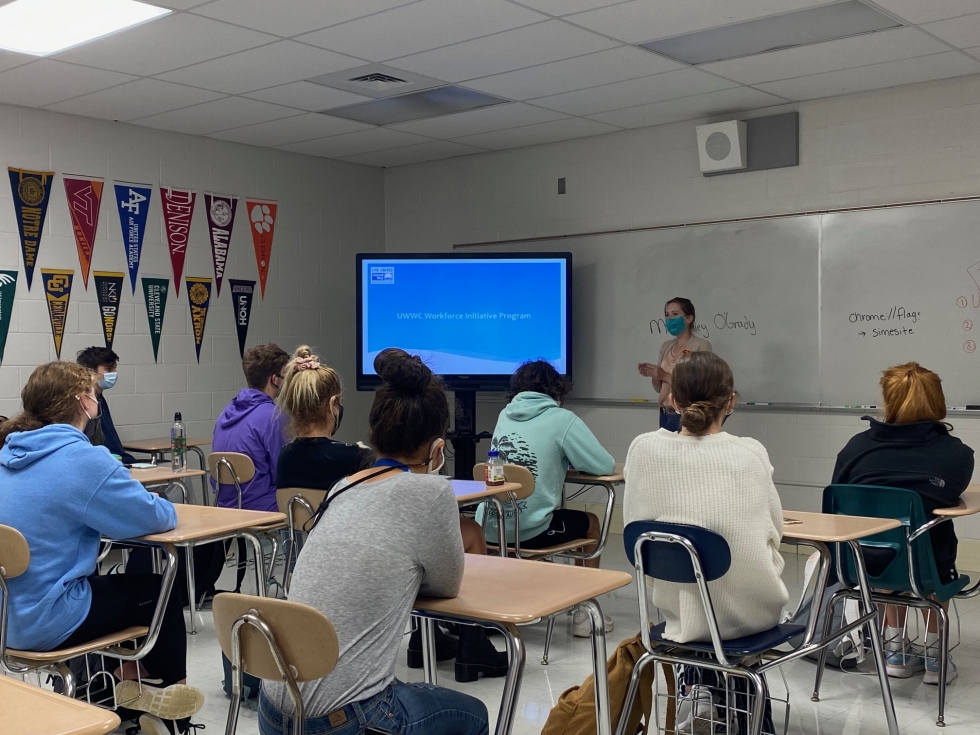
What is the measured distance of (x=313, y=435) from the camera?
354cm

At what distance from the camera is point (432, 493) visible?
1988 mm

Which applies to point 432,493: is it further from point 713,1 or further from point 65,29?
point 65,29

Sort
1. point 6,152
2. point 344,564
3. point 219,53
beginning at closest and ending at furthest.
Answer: point 344,564, point 219,53, point 6,152

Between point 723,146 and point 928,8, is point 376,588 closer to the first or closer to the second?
point 928,8

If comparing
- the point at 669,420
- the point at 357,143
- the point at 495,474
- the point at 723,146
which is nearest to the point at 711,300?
the point at 669,420

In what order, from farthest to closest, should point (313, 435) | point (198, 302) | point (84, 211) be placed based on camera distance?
point (198, 302) → point (84, 211) → point (313, 435)

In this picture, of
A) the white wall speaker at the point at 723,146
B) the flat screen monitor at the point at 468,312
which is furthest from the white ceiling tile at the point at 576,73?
the flat screen monitor at the point at 468,312

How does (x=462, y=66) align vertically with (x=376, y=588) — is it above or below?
above

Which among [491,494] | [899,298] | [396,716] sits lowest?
[396,716]

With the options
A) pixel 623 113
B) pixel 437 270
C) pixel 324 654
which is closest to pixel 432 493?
pixel 324 654

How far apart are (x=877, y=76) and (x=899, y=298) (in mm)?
1199

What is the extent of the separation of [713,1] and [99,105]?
358 centimetres

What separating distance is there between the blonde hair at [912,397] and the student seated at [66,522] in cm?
241

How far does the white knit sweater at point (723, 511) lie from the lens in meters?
2.44
